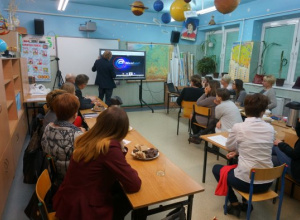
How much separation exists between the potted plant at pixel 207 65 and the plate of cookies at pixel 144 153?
5498 mm

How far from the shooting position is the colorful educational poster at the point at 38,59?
5.59 m

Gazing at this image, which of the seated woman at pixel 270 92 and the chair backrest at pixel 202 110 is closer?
the chair backrest at pixel 202 110

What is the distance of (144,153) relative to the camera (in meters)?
1.91

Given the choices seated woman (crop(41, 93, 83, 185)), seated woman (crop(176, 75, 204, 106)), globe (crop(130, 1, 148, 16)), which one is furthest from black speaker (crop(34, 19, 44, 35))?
seated woman (crop(41, 93, 83, 185))

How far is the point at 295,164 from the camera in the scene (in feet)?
6.84

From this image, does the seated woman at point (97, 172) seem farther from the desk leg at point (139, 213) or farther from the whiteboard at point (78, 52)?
the whiteboard at point (78, 52)

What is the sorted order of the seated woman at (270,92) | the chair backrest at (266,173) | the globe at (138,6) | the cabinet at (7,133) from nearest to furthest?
the chair backrest at (266,173) → the cabinet at (7,133) → the globe at (138,6) → the seated woman at (270,92)

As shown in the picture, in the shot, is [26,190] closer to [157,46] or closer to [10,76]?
[10,76]

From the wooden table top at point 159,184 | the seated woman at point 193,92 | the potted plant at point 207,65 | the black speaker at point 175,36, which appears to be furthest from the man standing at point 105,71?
the wooden table top at point 159,184

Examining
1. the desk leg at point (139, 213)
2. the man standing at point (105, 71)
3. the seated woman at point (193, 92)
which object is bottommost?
the desk leg at point (139, 213)

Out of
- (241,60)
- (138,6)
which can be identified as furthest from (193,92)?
(241,60)

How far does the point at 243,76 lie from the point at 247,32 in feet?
3.66

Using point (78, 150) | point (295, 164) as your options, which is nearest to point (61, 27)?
point (78, 150)

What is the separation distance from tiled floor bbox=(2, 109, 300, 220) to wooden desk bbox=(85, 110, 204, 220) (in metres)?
0.74
